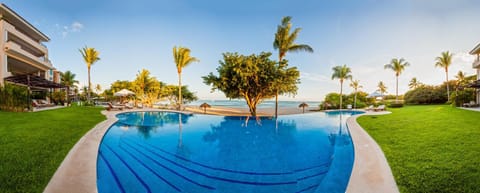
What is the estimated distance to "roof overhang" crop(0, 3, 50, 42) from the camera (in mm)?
15000

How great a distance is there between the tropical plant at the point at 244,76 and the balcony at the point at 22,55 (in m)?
16.7

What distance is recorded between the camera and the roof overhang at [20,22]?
1500 centimetres

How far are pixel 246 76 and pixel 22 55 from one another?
71.0 feet

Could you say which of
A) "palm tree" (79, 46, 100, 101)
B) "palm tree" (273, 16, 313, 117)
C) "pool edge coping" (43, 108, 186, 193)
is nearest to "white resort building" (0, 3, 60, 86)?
"palm tree" (79, 46, 100, 101)

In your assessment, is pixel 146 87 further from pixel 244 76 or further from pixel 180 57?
pixel 244 76

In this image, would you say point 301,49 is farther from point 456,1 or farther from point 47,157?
point 47,157

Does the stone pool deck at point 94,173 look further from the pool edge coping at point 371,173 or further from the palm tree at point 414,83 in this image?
the palm tree at point 414,83

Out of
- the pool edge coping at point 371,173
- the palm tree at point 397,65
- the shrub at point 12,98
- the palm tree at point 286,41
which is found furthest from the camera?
the palm tree at point 397,65

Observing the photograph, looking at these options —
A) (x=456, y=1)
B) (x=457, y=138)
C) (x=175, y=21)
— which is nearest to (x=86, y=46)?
(x=175, y=21)

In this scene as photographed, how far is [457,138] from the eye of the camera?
5.23 metres

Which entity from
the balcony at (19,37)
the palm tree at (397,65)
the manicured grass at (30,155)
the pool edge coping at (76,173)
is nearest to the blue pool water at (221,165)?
the pool edge coping at (76,173)

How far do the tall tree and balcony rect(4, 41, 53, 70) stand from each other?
16673mm

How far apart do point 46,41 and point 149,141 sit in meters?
29.3

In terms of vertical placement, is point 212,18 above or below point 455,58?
above
